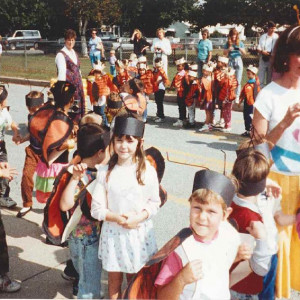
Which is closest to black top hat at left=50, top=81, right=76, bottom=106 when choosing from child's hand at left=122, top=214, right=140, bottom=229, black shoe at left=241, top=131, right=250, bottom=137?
child's hand at left=122, top=214, right=140, bottom=229

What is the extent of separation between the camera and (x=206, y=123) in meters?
9.88

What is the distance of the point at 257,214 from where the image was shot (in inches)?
108

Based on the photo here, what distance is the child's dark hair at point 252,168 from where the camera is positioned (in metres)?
2.71

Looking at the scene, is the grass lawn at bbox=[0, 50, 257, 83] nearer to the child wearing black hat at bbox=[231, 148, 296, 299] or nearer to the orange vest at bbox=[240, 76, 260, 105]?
the orange vest at bbox=[240, 76, 260, 105]

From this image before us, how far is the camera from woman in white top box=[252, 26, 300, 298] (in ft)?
9.27

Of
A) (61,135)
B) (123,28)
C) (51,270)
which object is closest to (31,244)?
(51,270)

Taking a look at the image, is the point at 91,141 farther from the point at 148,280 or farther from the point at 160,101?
the point at 160,101

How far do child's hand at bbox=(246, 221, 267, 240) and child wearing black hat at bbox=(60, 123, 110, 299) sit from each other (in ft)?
3.69

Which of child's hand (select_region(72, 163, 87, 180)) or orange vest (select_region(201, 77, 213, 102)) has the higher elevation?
child's hand (select_region(72, 163, 87, 180))

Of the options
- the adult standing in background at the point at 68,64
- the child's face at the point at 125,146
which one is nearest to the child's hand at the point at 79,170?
the child's face at the point at 125,146

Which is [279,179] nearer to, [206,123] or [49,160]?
[49,160]

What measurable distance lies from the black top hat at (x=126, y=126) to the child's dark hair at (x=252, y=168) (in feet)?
2.38

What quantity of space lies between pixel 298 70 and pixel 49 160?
2.59 metres

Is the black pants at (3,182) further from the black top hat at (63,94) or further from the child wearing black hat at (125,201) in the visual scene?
the child wearing black hat at (125,201)
